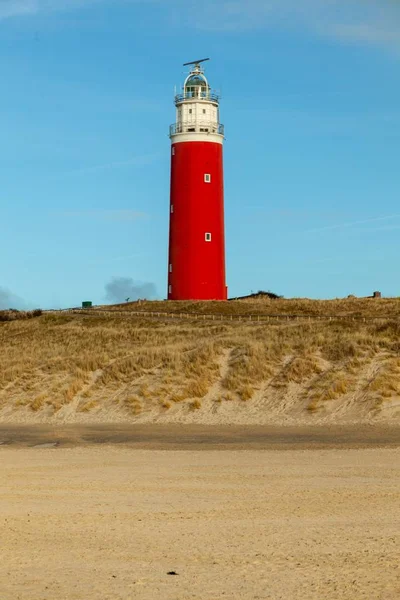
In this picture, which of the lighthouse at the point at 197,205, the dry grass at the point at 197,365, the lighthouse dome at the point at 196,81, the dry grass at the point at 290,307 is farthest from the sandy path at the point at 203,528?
the lighthouse dome at the point at 196,81

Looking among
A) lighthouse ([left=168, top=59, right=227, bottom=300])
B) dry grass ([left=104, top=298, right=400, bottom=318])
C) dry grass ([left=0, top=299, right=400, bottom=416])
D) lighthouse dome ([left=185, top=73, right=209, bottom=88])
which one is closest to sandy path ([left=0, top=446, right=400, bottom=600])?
dry grass ([left=0, top=299, right=400, bottom=416])

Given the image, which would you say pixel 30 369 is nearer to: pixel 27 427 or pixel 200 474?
pixel 27 427

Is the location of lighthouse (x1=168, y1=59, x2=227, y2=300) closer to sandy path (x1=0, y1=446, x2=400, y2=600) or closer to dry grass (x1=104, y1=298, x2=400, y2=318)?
dry grass (x1=104, y1=298, x2=400, y2=318)

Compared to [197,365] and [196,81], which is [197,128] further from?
[197,365]

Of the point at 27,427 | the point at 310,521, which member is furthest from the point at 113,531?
the point at 27,427

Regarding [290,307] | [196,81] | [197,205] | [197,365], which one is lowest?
[197,365]

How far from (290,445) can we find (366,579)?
14020mm

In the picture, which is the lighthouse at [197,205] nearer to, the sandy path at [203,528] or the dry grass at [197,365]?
the dry grass at [197,365]

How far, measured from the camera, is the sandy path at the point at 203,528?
38.3 feet

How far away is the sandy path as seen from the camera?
11672 millimetres

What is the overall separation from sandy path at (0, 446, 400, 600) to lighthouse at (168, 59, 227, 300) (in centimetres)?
3768

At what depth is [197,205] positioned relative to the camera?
6016cm

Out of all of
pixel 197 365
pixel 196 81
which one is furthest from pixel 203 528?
pixel 196 81

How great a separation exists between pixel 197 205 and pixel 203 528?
46.1 meters
